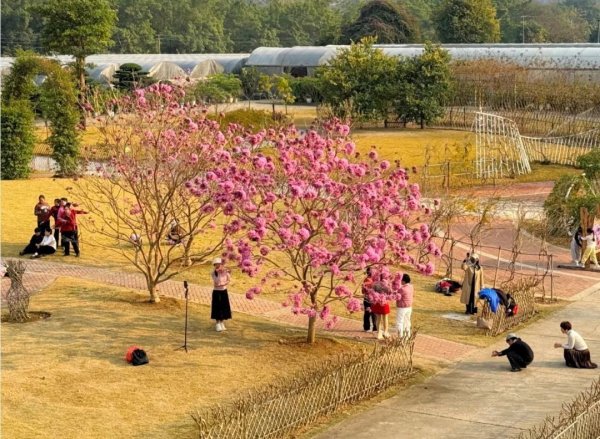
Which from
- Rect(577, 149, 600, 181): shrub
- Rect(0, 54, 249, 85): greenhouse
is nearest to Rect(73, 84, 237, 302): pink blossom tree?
Rect(577, 149, 600, 181): shrub

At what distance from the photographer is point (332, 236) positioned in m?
15.8

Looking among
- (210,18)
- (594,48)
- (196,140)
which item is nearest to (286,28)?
(210,18)

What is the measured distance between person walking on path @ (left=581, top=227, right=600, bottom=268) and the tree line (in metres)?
55.1

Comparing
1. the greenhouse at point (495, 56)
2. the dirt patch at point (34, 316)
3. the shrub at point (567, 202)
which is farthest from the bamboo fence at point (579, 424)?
the greenhouse at point (495, 56)

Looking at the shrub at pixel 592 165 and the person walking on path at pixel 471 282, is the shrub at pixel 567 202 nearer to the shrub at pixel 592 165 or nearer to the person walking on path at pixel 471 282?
the shrub at pixel 592 165

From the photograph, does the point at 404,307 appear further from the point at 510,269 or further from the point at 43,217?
the point at 43,217

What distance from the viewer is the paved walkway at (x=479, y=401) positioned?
507 inches

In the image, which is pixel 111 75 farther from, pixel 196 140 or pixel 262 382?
pixel 262 382

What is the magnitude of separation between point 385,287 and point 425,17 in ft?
319

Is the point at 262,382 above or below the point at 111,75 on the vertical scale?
below

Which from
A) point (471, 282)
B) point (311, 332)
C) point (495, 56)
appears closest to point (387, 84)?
point (495, 56)

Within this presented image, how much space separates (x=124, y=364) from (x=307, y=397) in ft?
12.1

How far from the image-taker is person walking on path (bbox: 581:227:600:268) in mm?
23500

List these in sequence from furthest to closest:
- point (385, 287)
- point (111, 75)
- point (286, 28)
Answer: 1. point (286, 28)
2. point (111, 75)
3. point (385, 287)
